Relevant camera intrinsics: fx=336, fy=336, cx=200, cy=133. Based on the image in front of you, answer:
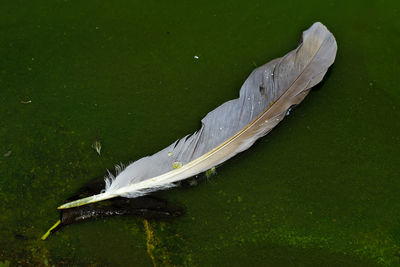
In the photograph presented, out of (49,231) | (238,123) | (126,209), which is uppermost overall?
(238,123)

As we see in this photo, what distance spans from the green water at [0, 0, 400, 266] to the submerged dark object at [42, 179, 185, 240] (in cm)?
7

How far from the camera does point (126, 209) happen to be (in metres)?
2.89

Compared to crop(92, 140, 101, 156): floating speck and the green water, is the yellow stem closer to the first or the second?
the green water

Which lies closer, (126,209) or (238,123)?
(238,123)

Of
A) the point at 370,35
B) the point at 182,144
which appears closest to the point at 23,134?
the point at 182,144

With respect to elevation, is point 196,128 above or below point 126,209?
above

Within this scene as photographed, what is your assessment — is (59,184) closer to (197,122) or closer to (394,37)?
(197,122)

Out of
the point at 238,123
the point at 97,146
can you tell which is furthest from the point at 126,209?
the point at 238,123

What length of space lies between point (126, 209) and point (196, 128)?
92cm

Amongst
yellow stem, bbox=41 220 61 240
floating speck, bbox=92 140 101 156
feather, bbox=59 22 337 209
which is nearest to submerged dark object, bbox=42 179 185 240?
yellow stem, bbox=41 220 61 240

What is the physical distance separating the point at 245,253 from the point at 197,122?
47.2 inches

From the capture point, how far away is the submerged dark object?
2889 millimetres

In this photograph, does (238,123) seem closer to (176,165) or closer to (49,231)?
(176,165)

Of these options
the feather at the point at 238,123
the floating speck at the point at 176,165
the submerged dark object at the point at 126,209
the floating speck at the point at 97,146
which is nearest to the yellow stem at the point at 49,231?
the submerged dark object at the point at 126,209
